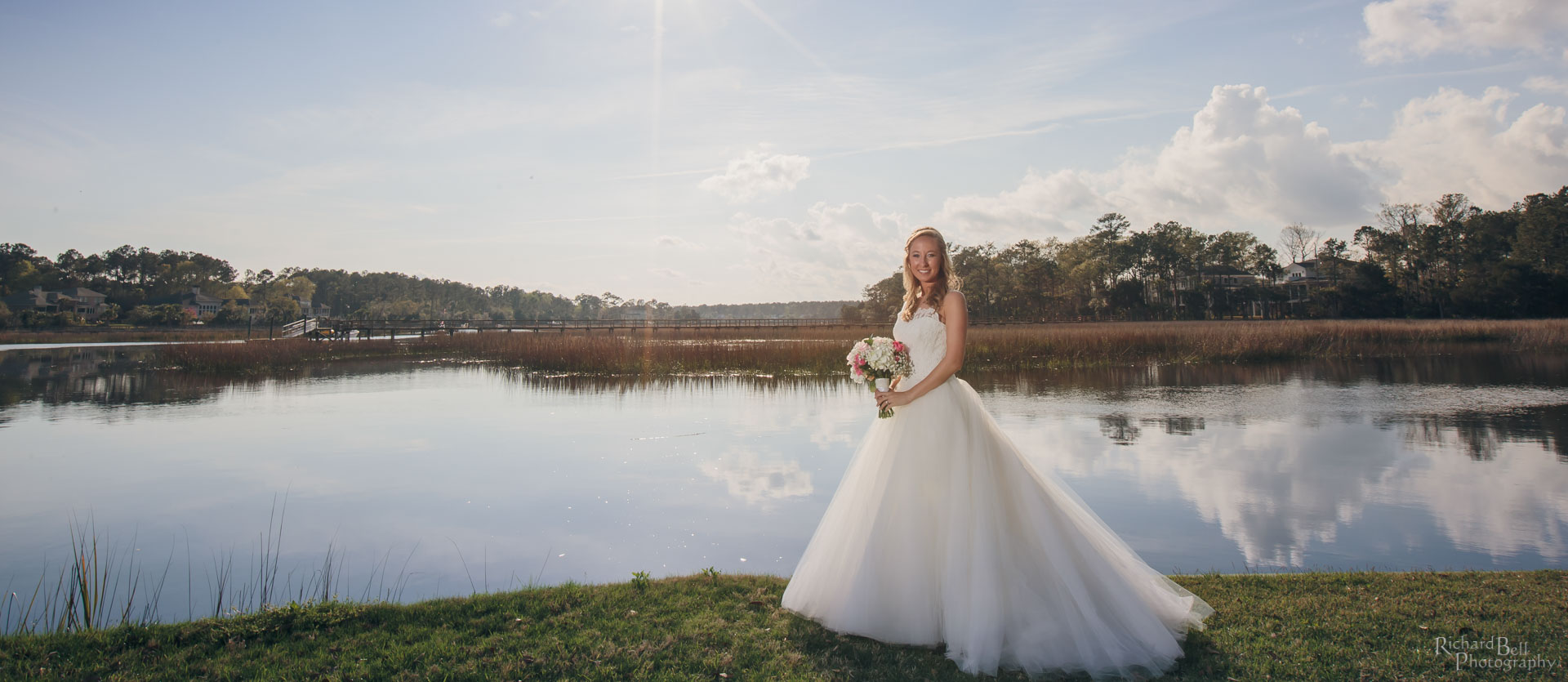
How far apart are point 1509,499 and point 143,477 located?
1411cm

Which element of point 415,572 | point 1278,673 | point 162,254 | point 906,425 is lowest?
point 415,572

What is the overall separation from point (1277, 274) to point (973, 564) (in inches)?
3144

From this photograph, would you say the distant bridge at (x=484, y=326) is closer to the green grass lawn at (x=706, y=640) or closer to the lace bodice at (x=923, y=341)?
the green grass lawn at (x=706, y=640)

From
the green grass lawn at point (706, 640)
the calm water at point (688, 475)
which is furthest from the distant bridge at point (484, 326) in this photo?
the green grass lawn at point (706, 640)

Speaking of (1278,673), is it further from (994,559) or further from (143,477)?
(143,477)

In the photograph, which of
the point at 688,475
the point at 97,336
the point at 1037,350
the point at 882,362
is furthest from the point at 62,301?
the point at 882,362

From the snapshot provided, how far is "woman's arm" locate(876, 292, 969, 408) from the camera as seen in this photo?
11.9ft

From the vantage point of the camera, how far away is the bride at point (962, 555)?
318 cm

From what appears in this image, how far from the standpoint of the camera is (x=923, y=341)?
3.81 metres

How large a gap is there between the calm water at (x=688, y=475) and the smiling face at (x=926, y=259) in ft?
8.54

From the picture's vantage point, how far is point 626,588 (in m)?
4.45

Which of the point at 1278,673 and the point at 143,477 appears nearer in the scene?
the point at 1278,673

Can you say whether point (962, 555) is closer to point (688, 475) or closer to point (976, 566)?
point (976, 566)

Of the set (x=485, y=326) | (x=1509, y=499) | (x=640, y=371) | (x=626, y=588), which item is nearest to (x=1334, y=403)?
(x=1509, y=499)
